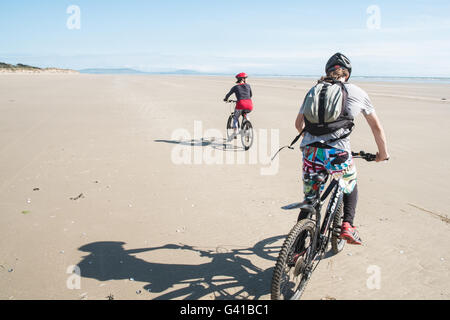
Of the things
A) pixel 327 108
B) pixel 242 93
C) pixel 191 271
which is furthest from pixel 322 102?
pixel 242 93

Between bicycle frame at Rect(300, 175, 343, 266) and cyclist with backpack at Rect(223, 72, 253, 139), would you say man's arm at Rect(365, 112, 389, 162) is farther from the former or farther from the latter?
cyclist with backpack at Rect(223, 72, 253, 139)

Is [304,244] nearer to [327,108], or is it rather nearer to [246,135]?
[327,108]

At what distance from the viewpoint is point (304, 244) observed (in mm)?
3023

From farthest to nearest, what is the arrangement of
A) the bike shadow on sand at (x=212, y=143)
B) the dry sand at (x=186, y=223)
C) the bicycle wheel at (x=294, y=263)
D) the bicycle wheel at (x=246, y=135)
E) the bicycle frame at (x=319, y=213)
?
the bike shadow on sand at (x=212, y=143) → the bicycle wheel at (x=246, y=135) → the dry sand at (x=186, y=223) → the bicycle frame at (x=319, y=213) → the bicycle wheel at (x=294, y=263)

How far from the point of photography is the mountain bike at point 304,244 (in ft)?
8.82

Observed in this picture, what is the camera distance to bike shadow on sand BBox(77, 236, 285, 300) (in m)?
3.40

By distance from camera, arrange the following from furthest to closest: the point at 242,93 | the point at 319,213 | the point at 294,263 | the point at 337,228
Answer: the point at 242,93
the point at 337,228
the point at 319,213
the point at 294,263

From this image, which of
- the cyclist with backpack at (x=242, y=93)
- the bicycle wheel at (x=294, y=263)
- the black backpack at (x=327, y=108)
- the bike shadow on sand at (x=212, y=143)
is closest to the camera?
the bicycle wheel at (x=294, y=263)

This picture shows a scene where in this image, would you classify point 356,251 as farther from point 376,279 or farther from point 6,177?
point 6,177

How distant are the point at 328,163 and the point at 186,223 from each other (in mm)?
2659

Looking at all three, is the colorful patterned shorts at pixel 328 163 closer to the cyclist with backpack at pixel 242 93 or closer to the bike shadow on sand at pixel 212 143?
the cyclist with backpack at pixel 242 93

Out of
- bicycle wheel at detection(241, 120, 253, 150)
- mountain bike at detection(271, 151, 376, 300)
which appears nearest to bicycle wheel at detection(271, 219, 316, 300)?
mountain bike at detection(271, 151, 376, 300)

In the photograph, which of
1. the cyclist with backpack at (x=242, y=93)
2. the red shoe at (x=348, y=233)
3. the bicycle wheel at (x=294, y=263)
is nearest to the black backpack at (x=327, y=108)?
the bicycle wheel at (x=294, y=263)

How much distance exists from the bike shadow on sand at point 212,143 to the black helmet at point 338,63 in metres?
6.48
